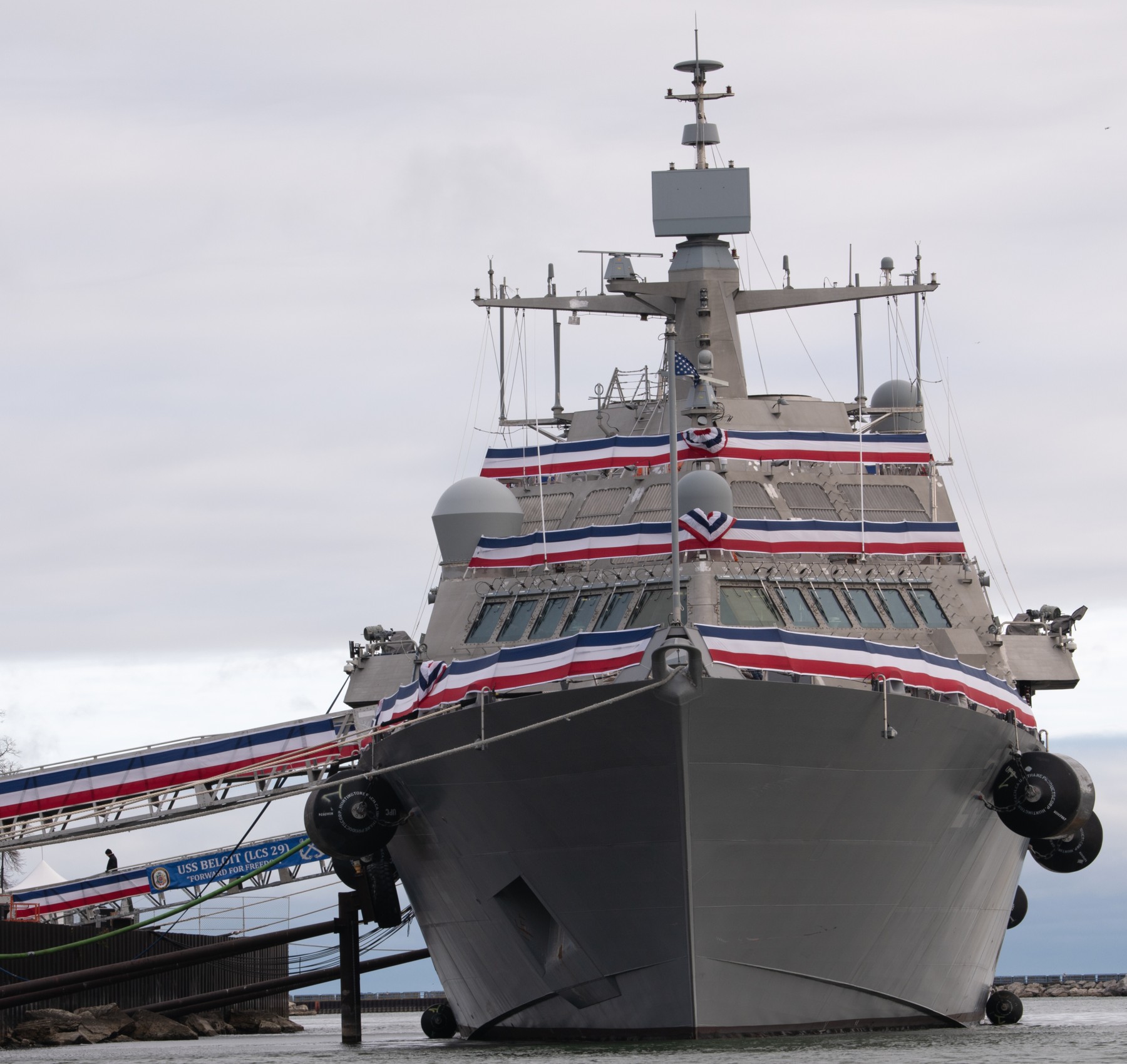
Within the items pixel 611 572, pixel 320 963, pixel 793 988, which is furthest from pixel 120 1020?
pixel 793 988

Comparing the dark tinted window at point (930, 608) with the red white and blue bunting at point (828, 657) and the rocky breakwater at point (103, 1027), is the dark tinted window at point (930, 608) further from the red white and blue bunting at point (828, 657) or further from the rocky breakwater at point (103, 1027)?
the rocky breakwater at point (103, 1027)

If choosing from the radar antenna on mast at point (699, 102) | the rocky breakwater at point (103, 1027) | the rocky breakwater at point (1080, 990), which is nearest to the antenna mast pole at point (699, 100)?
the radar antenna on mast at point (699, 102)

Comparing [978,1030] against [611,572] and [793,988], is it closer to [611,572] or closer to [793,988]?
[793,988]

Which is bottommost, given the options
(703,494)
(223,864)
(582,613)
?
(223,864)

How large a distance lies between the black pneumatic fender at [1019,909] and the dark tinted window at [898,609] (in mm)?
10057

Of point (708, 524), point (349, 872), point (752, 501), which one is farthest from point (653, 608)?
point (349, 872)

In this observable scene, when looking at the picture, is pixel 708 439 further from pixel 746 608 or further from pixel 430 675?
pixel 430 675

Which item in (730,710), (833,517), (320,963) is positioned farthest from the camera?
(320,963)

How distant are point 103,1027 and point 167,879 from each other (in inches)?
122

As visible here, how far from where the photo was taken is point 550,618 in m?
28.3

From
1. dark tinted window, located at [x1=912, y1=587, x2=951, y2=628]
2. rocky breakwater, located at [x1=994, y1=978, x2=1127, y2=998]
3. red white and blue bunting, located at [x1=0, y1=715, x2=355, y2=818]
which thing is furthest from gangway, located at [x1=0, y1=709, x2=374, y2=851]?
rocky breakwater, located at [x1=994, y1=978, x2=1127, y2=998]

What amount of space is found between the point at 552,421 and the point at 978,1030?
1452 cm

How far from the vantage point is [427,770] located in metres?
25.5

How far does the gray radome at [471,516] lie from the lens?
30.6 metres
